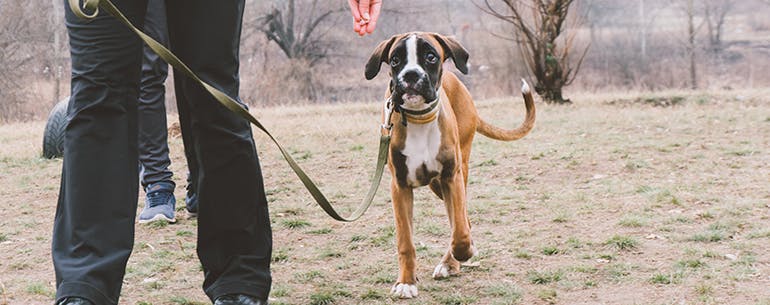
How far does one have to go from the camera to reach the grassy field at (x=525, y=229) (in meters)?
3.22

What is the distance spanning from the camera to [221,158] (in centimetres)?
248

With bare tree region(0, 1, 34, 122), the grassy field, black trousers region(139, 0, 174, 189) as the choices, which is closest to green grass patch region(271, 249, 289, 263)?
the grassy field

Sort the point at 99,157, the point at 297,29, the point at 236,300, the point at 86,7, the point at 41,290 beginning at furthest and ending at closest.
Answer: the point at 297,29 < the point at 41,290 < the point at 236,300 < the point at 99,157 < the point at 86,7

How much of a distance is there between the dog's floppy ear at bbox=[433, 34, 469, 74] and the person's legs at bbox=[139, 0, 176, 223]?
145cm

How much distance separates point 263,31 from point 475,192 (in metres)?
23.9

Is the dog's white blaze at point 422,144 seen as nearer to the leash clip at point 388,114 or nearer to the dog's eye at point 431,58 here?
the leash clip at point 388,114

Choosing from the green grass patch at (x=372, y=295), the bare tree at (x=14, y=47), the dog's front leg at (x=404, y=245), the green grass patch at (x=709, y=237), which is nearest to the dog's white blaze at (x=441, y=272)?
the dog's front leg at (x=404, y=245)

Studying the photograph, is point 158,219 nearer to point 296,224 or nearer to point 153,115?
point 153,115

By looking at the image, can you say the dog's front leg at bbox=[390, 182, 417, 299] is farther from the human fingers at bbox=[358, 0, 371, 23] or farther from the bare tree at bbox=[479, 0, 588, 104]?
the bare tree at bbox=[479, 0, 588, 104]

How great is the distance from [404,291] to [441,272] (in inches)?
12.2

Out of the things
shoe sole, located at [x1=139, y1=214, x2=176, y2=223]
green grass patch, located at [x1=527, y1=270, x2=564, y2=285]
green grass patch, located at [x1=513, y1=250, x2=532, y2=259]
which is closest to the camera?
A: green grass patch, located at [x1=527, y1=270, x2=564, y2=285]

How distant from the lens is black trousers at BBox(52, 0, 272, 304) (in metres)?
2.26

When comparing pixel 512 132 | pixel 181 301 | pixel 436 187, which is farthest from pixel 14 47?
pixel 181 301

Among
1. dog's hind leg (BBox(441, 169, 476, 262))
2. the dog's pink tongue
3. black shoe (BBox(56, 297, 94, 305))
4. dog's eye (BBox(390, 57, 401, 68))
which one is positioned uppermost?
dog's eye (BBox(390, 57, 401, 68))
